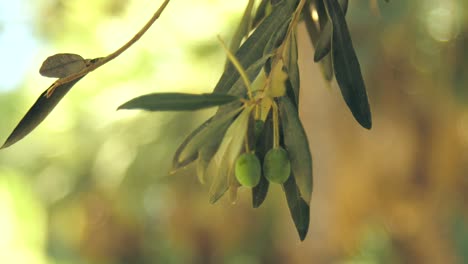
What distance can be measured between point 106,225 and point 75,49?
A: 1.13m

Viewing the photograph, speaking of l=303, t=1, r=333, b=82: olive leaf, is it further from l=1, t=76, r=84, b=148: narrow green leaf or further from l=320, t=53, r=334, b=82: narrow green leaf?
l=1, t=76, r=84, b=148: narrow green leaf

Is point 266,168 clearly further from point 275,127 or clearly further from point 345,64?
point 345,64

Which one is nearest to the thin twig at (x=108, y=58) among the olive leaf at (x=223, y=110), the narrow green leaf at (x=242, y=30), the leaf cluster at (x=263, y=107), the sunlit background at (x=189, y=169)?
the leaf cluster at (x=263, y=107)

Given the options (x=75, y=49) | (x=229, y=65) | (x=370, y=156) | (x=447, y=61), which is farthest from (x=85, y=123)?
(x=229, y=65)

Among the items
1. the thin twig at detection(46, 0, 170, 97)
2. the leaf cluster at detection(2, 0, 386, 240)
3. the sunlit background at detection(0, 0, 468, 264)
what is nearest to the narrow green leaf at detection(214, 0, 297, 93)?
the leaf cluster at detection(2, 0, 386, 240)

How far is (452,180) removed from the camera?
16.4 feet

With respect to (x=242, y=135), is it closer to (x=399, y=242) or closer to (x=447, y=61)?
(x=447, y=61)

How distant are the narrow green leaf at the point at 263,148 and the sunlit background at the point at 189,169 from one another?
3.24m

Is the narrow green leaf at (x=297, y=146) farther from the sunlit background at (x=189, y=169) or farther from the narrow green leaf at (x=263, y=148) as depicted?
the sunlit background at (x=189, y=169)

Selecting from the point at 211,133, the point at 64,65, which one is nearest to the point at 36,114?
the point at 64,65

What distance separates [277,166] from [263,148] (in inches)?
2.2

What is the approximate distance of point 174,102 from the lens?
2.79 feet

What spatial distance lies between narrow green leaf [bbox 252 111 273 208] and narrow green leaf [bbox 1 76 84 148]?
20 cm

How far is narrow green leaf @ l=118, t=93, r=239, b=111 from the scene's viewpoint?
2.70 feet
